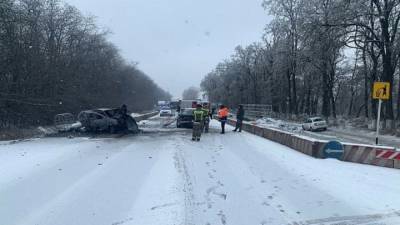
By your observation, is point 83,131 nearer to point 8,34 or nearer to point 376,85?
point 8,34

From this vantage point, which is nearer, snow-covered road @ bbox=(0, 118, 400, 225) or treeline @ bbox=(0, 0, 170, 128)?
snow-covered road @ bbox=(0, 118, 400, 225)

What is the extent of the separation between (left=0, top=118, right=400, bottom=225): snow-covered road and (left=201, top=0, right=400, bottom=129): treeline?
959 inches

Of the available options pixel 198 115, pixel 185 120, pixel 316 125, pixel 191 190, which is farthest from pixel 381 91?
pixel 316 125

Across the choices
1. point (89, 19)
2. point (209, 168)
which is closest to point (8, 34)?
point (209, 168)

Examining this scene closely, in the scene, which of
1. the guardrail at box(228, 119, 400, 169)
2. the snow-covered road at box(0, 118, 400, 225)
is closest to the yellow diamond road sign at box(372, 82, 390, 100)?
the guardrail at box(228, 119, 400, 169)

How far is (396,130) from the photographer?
3584cm

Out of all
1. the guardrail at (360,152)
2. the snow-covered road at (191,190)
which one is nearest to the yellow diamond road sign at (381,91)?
the guardrail at (360,152)

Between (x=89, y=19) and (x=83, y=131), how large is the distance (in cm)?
4217

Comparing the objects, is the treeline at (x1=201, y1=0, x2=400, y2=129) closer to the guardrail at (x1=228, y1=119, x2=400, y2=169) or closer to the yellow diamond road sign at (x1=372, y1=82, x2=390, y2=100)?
the yellow diamond road sign at (x1=372, y1=82, x2=390, y2=100)

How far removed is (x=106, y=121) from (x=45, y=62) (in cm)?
1451

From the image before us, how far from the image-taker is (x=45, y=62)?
4038 centimetres

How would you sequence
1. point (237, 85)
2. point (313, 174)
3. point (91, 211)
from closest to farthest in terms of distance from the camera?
point (91, 211) < point (313, 174) < point (237, 85)

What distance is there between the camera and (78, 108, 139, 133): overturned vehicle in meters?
28.8

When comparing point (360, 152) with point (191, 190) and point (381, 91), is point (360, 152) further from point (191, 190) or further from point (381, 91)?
point (191, 190)
